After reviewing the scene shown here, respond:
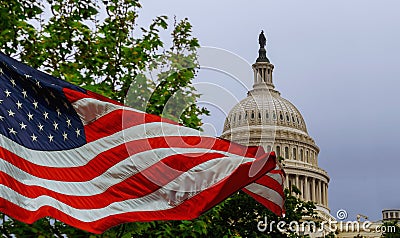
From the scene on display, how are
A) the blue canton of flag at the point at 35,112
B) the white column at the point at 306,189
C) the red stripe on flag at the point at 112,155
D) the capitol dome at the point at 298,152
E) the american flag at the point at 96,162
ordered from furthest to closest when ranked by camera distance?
the capitol dome at the point at 298,152
the white column at the point at 306,189
the blue canton of flag at the point at 35,112
the red stripe on flag at the point at 112,155
the american flag at the point at 96,162

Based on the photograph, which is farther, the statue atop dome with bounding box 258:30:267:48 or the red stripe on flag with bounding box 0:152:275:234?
the statue atop dome with bounding box 258:30:267:48

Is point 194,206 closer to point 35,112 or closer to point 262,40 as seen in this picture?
point 35,112

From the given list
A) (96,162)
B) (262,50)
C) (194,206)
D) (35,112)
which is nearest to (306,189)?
(262,50)

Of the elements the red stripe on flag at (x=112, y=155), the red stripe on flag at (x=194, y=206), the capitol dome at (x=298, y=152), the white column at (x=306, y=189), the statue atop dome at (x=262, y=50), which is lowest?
the red stripe on flag at (x=194, y=206)

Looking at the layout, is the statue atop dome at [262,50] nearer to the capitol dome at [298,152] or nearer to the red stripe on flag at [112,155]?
the capitol dome at [298,152]

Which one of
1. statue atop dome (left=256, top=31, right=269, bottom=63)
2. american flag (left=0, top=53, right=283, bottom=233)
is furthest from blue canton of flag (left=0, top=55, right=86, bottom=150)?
statue atop dome (left=256, top=31, right=269, bottom=63)

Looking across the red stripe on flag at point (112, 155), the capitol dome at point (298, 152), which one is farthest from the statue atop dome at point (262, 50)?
the red stripe on flag at point (112, 155)

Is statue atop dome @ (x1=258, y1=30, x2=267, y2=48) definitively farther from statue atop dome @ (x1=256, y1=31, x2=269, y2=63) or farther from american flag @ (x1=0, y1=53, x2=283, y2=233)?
american flag @ (x1=0, y1=53, x2=283, y2=233)

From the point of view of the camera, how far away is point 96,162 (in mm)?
9383

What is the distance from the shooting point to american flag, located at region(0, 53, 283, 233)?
8.85 meters

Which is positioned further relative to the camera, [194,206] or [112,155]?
[112,155]

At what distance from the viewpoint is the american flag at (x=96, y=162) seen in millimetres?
8852

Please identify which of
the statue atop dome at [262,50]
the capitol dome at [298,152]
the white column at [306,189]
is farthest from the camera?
the statue atop dome at [262,50]

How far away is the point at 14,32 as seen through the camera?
47.2ft
